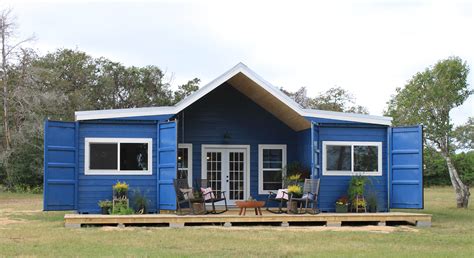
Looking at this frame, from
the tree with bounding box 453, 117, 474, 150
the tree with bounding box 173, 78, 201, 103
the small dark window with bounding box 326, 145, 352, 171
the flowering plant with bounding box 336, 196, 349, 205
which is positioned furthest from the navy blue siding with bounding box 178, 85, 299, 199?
the tree with bounding box 173, 78, 201, 103

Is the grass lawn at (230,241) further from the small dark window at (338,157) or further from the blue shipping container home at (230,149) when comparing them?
the small dark window at (338,157)

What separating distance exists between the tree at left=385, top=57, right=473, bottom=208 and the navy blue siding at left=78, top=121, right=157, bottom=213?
8.18 m

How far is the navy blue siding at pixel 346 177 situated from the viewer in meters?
14.0

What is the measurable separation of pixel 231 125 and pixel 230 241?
587 cm

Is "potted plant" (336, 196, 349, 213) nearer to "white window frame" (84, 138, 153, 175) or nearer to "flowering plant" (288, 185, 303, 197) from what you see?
"flowering plant" (288, 185, 303, 197)

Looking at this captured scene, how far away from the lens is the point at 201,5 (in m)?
15.5

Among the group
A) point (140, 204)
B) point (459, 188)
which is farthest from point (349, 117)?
point (459, 188)

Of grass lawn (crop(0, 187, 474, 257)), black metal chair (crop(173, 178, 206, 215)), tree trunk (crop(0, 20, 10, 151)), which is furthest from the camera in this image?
tree trunk (crop(0, 20, 10, 151))

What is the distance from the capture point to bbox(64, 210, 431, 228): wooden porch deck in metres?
12.1

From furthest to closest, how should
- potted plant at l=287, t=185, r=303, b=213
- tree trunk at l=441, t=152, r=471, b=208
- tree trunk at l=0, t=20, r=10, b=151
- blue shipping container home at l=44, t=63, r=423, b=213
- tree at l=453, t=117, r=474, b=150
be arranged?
tree at l=453, t=117, r=474, b=150, tree trunk at l=0, t=20, r=10, b=151, tree trunk at l=441, t=152, r=471, b=208, blue shipping container home at l=44, t=63, r=423, b=213, potted plant at l=287, t=185, r=303, b=213

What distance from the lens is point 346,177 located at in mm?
14180

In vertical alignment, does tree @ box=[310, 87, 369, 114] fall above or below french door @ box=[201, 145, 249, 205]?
above

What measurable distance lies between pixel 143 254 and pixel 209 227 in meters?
3.91

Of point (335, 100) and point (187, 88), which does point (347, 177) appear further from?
point (335, 100)
